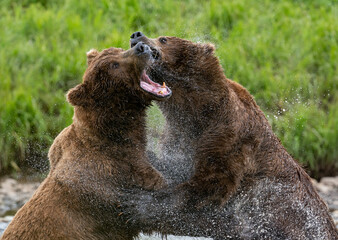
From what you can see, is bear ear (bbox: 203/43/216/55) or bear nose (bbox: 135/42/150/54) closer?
bear nose (bbox: 135/42/150/54)

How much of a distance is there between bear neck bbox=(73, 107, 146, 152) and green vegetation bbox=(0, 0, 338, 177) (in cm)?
213

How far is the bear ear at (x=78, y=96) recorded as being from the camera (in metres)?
5.35

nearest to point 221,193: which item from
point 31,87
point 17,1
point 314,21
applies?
point 31,87

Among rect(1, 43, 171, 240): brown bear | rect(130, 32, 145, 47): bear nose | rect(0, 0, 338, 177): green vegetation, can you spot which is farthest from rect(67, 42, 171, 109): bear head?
rect(0, 0, 338, 177): green vegetation

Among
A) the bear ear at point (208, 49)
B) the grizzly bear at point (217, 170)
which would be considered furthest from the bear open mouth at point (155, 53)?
the bear ear at point (208, 49)

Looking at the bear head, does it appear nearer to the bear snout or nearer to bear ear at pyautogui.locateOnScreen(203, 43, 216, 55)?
the bear snout

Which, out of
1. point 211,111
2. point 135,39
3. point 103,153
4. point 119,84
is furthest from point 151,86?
point 103,153

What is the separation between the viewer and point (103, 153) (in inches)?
213

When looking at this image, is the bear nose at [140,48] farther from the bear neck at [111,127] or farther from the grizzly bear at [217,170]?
the bear neck at [111,127]

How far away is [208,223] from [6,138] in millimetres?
4096

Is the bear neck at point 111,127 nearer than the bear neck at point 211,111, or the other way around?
the bear neck at point 111,127

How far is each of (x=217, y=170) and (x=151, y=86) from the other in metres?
0.93

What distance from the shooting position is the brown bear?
5.34m

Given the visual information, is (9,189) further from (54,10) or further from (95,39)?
(54,10)
